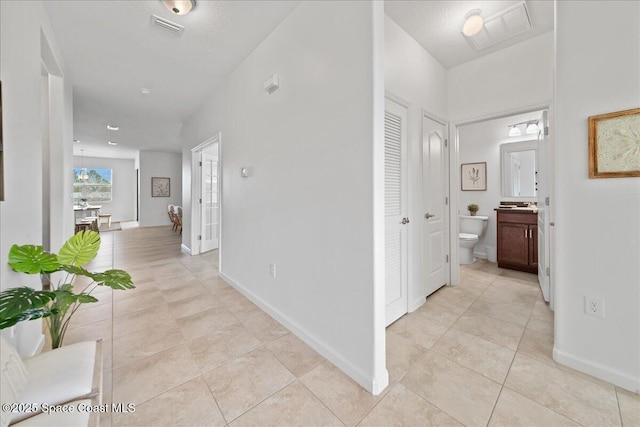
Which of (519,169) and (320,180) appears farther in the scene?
(519,169)

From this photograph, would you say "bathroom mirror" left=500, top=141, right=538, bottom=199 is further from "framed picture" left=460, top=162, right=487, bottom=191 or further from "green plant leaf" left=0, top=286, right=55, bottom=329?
"green plant leaf" left=0, top=286, right=55, bottom=329

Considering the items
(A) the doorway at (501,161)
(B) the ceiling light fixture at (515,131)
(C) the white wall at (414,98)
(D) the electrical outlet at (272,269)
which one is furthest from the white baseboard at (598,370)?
(B) the ceiling light fixture at (515,131)

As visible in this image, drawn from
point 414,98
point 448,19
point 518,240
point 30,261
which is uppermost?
point 448,19

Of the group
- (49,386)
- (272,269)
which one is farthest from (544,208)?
(49,386)

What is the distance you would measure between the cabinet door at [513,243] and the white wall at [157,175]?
388 inches

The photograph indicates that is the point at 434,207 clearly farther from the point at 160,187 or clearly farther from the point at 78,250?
the point at 160,187

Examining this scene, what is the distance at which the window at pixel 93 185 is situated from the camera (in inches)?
374

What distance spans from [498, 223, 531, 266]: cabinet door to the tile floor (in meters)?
1.09

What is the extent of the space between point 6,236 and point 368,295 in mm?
2003

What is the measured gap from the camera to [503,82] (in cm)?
268

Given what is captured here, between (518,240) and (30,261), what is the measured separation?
4.92 m

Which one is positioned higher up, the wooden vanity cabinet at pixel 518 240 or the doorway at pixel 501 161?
the doorway at pixel 501 161

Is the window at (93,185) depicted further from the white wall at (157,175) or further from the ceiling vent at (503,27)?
the ceiling vent at (503,27)

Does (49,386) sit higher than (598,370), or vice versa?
(49,386)
